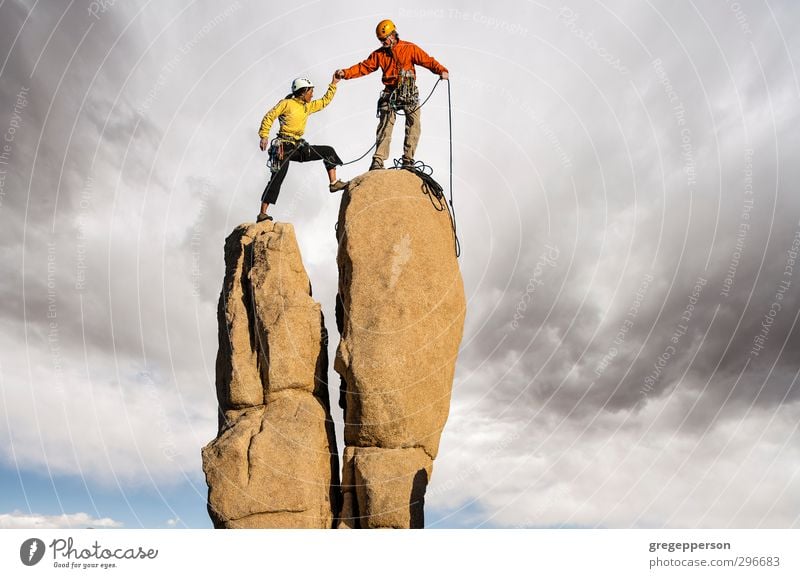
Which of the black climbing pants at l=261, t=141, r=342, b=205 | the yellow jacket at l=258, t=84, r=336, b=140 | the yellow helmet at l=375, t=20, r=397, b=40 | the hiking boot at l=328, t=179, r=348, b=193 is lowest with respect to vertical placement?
the hiking boot at l=328, t=179, r=348, b=193

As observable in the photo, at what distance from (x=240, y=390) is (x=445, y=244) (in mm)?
6838

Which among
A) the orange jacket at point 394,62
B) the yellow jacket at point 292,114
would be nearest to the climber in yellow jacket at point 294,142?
the yellow jacket at point 292,114

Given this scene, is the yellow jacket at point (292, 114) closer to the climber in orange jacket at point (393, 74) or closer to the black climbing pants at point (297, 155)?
the black climbing pants at point (297, 155)

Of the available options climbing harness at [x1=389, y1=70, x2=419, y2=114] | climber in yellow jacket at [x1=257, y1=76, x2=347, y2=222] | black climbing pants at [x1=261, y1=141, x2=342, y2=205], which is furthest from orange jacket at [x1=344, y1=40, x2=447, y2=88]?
black climbing pants at [x1=261, y1=141, x2=342, y2=205]

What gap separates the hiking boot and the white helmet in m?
3.02

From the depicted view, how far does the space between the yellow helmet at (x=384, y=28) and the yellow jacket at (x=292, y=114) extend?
1988mm

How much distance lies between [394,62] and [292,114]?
3340 millimetres

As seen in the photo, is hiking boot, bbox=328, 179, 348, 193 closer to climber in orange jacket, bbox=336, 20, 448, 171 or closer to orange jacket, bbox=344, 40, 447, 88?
climber in orange jacket, bbox=336, 20, 448, 171

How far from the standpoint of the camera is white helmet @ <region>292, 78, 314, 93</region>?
938 inches

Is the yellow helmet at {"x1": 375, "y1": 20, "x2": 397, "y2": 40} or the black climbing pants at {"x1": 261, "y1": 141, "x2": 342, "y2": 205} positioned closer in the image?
the yellow helmet at {"x1": 375, "y1": 20, "x2": 397, "y2": 40}
